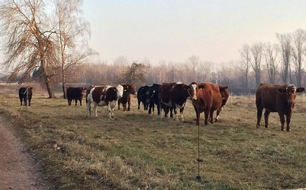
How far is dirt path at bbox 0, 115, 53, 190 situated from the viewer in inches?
290

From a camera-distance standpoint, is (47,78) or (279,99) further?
(47,78)

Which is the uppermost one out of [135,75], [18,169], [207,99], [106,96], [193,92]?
[135,75]

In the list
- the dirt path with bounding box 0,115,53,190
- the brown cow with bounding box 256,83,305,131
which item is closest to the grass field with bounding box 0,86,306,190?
the dirt path with bounding box 0,115,53,190

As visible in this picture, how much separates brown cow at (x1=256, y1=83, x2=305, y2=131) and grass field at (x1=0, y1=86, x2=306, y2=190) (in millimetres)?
981

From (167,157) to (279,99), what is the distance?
8.81 metres

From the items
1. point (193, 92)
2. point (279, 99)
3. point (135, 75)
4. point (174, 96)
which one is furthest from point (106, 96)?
point (135, 75)

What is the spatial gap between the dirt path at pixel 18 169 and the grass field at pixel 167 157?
0.92 ft

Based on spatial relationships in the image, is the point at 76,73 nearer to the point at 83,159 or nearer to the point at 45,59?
the point at 45,59

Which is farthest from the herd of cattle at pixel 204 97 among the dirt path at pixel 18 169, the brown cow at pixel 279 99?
the dirt path at pixel 18 169

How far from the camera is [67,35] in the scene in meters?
46.4

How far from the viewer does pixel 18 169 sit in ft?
28.7

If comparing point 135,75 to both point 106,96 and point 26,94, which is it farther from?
point 106,96

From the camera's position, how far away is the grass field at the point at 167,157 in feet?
24.3

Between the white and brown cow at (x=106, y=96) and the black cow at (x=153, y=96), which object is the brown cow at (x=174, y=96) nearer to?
the black cow at (x=153, y=96)
